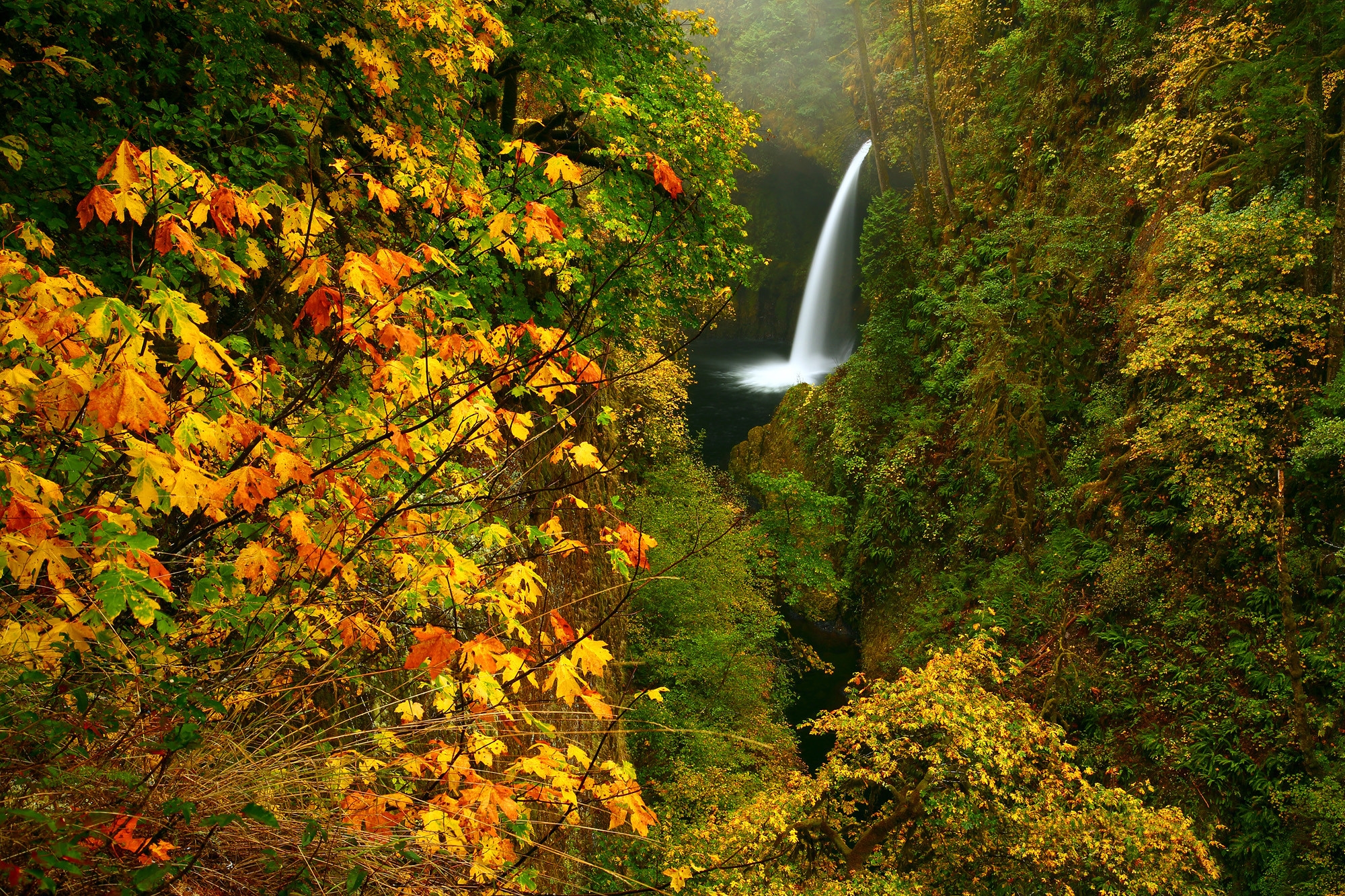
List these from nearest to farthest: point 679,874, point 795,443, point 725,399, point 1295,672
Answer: point 679,874, point 1295,672, point 795,443, point 725,399

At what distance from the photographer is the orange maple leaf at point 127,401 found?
169 centimetres

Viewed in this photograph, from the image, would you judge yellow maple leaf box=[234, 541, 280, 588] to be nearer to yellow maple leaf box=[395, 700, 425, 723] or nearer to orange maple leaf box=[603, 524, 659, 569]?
yellow maple leaf box=[395, 700, 425, 723]

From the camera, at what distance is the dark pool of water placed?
25.0 meters

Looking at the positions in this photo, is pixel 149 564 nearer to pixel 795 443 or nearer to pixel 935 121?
pixel 935 121

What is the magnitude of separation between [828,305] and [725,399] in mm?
5714

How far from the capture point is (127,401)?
1.71 meters

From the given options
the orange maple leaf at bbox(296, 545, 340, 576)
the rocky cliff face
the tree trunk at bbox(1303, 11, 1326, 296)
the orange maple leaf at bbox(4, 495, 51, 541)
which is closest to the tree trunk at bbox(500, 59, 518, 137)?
the orange maple leaf at bbox(296, 545, 340, 576)

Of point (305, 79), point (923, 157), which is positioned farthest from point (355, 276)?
point (923, 157)

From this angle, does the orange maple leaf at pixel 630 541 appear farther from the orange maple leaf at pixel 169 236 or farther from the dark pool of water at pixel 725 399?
the dark pool of water at pixel 725 399

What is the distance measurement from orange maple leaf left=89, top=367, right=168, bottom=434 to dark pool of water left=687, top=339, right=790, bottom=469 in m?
19.1

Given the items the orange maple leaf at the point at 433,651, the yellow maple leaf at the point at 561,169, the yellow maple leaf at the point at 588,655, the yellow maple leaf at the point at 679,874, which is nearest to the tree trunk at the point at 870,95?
the yellow maple leaf at the point at 561,169

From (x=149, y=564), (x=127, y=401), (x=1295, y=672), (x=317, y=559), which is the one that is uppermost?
(x=127, y=401)

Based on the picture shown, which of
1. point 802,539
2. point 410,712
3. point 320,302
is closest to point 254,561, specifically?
point 410,712

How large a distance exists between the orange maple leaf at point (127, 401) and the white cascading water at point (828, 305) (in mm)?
25645
